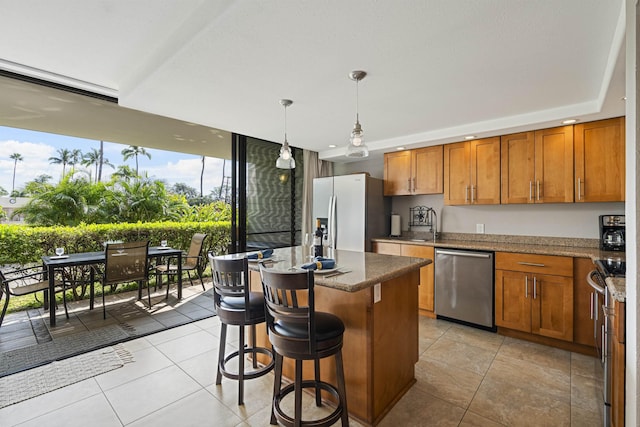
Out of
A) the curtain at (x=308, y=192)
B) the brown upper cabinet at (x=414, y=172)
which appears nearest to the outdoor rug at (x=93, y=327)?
the curtain at (x=308, y=192)

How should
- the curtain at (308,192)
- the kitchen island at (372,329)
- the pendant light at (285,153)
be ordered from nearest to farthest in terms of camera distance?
the kitchen island at (372,329)
the pendant light at (285,153)
the curtain at (308,192)

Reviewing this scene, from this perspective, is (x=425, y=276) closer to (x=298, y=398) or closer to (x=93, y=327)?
(x=298, y=398)

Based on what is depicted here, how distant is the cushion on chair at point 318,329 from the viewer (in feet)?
5.23

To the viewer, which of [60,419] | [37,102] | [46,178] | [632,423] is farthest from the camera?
[46,178]

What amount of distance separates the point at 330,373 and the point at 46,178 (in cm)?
520

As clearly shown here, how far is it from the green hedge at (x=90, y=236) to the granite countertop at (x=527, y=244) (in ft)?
12.0

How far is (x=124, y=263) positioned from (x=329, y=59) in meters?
3.61

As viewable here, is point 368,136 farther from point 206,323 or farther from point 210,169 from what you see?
point 210,169

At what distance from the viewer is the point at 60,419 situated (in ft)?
6.08

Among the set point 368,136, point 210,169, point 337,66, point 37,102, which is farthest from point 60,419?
point 210,169

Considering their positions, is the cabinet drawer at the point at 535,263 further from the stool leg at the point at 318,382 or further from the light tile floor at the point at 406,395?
the stool leg at the point at 318,382

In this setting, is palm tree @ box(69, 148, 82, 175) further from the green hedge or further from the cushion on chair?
the cushion on chair

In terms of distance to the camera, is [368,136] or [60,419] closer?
[60,419]

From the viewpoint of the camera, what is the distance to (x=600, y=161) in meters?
2.90
